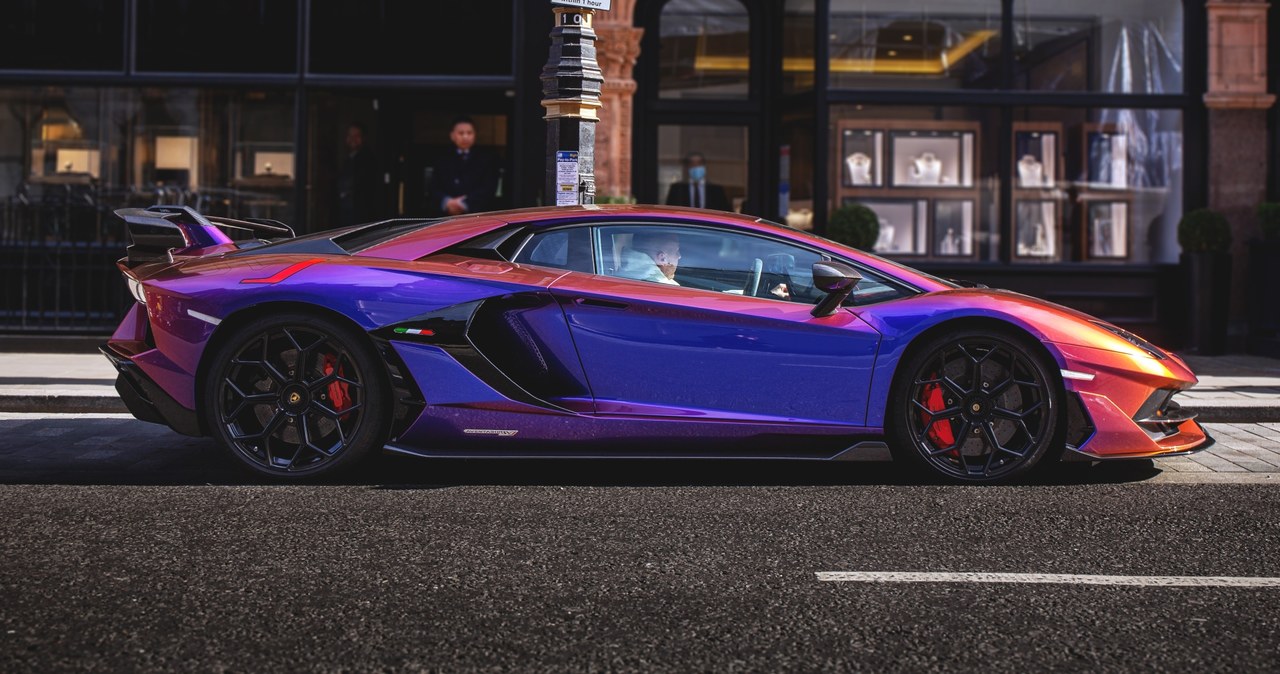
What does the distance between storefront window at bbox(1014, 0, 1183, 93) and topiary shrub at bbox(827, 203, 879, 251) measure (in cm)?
239

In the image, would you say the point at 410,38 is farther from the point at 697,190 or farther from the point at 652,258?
the point at 652,258

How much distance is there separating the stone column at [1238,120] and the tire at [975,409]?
27.2 ft

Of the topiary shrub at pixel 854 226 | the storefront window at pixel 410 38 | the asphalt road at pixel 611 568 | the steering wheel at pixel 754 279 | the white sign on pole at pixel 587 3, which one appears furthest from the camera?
the storefront window at pixel 410 38

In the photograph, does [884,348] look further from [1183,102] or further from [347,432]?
[1183,102]

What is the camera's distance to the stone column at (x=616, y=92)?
13.2m

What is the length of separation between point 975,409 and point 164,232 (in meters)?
3.78

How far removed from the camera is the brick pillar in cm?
1301

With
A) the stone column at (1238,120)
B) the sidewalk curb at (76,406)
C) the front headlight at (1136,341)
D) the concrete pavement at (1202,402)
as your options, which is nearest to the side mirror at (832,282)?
the front headlight at (1136,341)

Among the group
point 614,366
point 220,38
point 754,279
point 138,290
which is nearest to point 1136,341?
point 754,279

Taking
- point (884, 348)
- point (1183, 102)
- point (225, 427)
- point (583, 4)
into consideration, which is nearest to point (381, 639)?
point (225, 427)

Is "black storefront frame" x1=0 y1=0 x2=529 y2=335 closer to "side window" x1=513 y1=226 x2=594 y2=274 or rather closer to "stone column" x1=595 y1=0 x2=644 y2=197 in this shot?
"stone column" x1=595 y1=0 x2=644 y2=197

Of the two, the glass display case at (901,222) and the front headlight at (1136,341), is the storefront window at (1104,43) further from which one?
the front headlight at (1136,341)

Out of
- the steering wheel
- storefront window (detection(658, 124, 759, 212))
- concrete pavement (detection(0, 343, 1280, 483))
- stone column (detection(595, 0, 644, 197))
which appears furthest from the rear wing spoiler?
storefront window (detection(658, 124, 759, 212))

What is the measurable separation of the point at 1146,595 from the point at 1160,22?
35.5 ft
